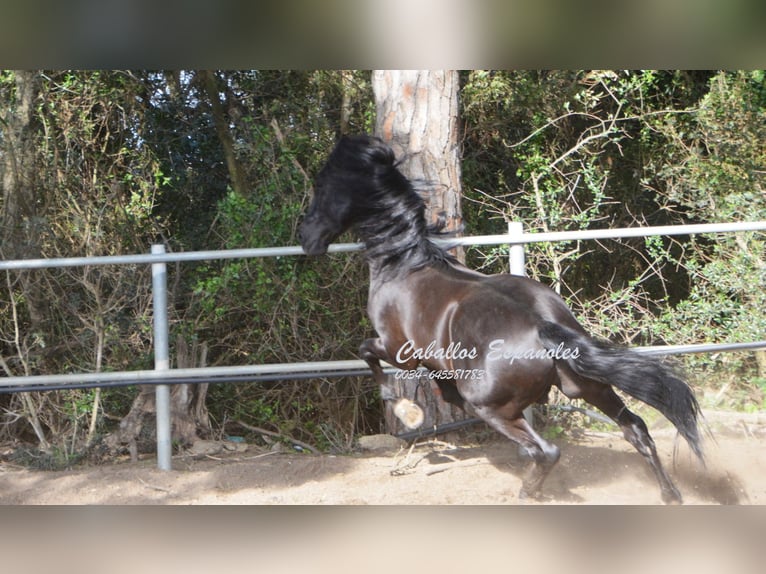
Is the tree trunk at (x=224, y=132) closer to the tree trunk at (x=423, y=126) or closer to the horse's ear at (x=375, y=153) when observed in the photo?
the tree trunk at (x=423, y=126)

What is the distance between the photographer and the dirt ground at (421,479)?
4.48 meters

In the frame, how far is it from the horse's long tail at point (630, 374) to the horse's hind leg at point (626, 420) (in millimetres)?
152

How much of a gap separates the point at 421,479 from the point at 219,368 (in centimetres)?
159

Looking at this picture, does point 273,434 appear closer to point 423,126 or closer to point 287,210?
point 287,210

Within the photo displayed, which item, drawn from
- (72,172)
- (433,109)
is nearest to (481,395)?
(433,109)

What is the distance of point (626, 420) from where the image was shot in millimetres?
4242

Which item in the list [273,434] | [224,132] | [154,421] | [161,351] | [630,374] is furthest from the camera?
[224,132]

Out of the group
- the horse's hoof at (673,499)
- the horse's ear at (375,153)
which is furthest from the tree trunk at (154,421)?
the horse's hoof at (673,499)

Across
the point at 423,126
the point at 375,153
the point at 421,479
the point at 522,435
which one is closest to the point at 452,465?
the point at 421,479

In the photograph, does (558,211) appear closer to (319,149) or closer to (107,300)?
(319,149)

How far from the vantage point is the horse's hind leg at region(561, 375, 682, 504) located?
4.14m
